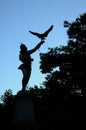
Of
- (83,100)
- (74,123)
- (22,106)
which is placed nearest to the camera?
(22,106)

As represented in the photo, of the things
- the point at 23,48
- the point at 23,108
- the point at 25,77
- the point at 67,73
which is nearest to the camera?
the point at 23,108

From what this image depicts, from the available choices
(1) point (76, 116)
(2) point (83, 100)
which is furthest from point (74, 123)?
(2) point (83, 100)

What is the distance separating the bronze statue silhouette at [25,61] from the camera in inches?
532

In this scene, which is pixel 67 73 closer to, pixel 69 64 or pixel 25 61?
pixel 69 64

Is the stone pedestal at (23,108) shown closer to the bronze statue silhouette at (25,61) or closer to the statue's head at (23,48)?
the bronze statue silhouette at (25,61)

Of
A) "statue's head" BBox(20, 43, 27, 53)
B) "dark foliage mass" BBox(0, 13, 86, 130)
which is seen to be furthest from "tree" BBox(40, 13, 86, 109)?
"statue's head" BBox(20, 43, 27, 53)

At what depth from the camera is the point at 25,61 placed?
13711 mm

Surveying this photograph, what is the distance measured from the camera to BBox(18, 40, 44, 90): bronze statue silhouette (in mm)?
13523

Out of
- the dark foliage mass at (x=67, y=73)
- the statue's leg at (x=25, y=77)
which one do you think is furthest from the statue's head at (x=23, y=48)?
the dark foliage mass at (x=67, y=73)

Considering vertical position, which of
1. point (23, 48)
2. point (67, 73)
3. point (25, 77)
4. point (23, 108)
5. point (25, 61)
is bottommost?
point (23, 108)

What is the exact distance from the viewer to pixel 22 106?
13.0 meters

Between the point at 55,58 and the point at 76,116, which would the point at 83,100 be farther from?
the point at 76,116

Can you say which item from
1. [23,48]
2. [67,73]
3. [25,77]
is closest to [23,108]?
[25,77]

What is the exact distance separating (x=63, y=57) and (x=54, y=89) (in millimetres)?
4552
